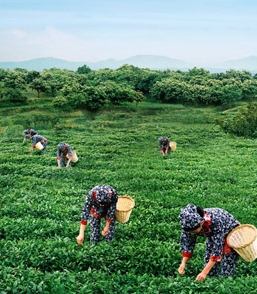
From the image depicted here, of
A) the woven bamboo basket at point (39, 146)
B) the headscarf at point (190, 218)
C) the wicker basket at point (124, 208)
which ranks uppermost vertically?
the headscarf at point (190, 218)

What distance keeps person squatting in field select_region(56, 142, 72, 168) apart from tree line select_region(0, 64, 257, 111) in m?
32.9

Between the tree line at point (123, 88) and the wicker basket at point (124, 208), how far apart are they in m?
41.5

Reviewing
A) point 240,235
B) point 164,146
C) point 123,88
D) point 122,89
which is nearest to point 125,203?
point 240,235

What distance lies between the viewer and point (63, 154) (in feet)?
58.8

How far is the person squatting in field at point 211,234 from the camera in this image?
6613mm

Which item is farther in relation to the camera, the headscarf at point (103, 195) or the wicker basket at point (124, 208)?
the wicker basket at point (124, 208)

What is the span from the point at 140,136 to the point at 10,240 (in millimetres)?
23730

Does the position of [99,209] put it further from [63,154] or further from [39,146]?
[39,146]

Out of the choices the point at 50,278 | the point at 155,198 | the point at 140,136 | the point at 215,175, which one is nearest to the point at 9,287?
the point at 50,278

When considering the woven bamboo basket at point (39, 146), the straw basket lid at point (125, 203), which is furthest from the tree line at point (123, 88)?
the straw basket lid at point (125, 203)

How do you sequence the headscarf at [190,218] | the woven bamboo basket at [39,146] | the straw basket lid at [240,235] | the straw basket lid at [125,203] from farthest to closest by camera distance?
the woven bamboo basket at [39,146] → the straw basket lid at [125,203] → the straw basket lid at [240,235] → the headscarf at [190,218]

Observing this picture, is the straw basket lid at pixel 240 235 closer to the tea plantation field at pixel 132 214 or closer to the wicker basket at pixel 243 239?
the wicker basket at pixel 243 239

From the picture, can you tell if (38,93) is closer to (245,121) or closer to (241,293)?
(245,121)

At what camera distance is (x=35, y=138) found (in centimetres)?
2189
